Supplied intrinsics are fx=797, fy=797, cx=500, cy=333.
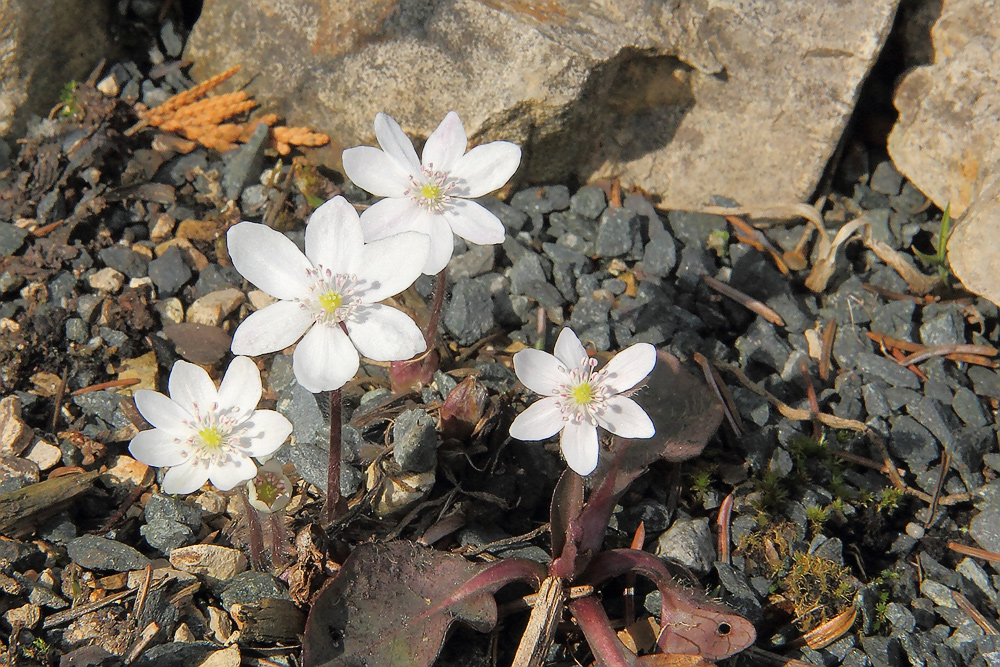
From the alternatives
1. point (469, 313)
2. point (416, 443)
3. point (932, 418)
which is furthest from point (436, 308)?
point (932, 418)

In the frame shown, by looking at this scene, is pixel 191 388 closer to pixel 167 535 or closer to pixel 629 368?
pixel 167 535

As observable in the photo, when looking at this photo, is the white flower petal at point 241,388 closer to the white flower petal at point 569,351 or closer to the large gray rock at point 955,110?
the white flower petal at point 569,351

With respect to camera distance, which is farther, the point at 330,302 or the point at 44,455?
the point at 44,455

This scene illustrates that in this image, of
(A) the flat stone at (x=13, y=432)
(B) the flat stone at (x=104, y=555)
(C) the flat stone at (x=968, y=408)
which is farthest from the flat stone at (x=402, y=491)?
(C) the flat stone at (x=968, y=408)

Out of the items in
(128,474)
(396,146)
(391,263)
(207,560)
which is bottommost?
(207,560)

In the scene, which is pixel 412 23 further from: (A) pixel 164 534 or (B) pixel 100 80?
(A) pixel 164 534

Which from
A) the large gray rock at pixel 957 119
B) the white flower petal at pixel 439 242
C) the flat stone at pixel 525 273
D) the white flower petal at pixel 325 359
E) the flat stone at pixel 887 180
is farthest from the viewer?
the flat stone at pixel 887 180
